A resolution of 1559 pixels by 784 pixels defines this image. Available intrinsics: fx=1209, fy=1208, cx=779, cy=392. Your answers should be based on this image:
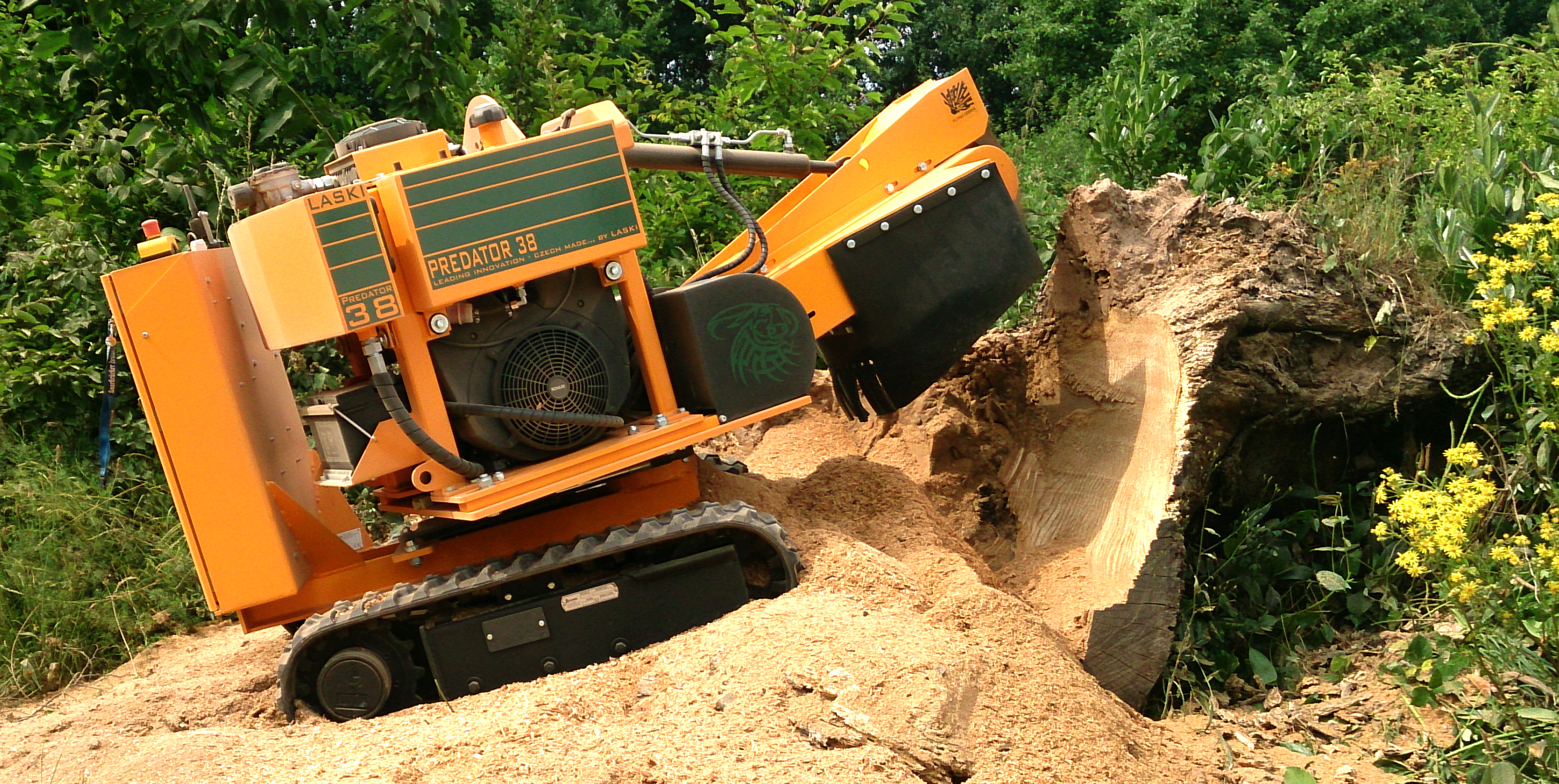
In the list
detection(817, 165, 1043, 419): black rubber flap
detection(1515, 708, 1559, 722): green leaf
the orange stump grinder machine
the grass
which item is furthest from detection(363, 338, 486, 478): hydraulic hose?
detection(1515, 708, 1559, 722): green leaf

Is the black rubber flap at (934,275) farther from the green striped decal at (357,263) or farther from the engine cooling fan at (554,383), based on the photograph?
the green striped decal at (357,263)

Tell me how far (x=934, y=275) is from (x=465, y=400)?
1709 mm

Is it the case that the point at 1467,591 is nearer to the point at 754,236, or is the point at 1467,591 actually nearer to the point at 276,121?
the point at 754,236

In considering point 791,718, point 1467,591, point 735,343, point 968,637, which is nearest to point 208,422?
point 735,343

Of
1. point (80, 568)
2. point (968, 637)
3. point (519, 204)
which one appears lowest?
point (968, 637)

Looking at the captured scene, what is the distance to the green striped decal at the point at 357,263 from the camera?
3.33 m

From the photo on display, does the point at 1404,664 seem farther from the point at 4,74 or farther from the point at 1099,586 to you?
the point at 4,74

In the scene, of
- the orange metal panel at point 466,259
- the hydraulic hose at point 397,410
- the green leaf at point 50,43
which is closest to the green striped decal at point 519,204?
the orange metal panel at point 466,259

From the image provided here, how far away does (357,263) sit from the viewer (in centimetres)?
336

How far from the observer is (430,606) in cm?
375

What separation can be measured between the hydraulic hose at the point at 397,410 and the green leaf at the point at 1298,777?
2590 mm

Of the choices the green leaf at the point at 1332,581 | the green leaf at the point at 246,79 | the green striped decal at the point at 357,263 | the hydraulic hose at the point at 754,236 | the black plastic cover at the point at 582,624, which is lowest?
the green leaf at the point at 1332,581

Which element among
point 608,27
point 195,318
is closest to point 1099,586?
point 195,318

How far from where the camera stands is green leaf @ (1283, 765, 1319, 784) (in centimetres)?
346
